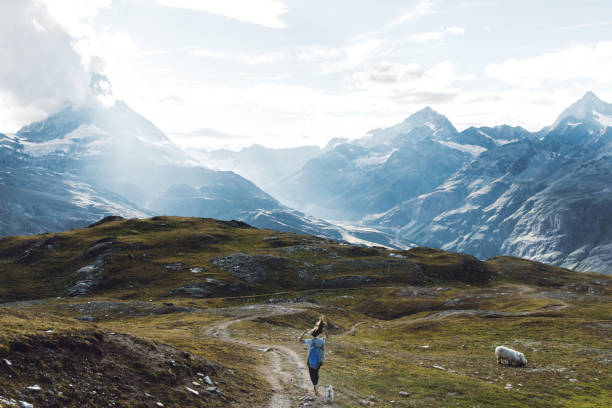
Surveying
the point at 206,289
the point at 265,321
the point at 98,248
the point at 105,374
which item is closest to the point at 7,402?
the point at 105,374

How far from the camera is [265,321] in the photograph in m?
66.6

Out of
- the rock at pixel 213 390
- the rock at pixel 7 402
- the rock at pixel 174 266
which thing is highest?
the rock at pixel 7 402

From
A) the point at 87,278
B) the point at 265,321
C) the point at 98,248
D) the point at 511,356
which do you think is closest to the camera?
the point at 511,356

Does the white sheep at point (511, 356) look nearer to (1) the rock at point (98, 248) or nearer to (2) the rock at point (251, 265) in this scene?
(2) the rock at point (251, 265)

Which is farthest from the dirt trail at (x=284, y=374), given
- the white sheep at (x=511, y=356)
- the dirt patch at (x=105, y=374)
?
the white sheep at (x=511, y=356)

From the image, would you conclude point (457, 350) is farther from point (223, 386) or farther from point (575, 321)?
point (223, 386)

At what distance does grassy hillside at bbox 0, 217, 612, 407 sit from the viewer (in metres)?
22.7

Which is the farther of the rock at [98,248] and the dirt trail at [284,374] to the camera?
the rock at [98,248]

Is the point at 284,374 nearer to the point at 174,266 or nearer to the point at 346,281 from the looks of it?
the point at 346,281

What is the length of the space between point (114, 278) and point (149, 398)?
3879 inches

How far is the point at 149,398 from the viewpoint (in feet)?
68.4

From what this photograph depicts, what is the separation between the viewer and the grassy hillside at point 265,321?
74.6ft

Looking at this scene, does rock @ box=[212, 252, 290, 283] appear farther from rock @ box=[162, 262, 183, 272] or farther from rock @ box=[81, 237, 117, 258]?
rock @ box=[81, 237, 117, 258]

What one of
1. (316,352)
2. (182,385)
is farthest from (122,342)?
(316,352)
